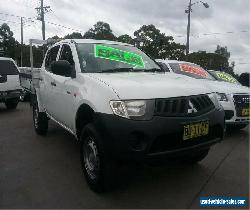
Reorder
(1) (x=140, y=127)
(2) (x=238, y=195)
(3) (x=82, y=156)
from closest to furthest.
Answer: (1) (x=140, y=127) < (2) (x=238, y=195) < (3) (x=82, y=156)

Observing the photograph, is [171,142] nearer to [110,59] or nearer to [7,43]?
[110,59]

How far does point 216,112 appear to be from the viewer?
407 centimetres

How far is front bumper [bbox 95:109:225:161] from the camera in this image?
11.3ft

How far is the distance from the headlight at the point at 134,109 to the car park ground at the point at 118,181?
3.29ft

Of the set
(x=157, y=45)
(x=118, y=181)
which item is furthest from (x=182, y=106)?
(x=157, y=45)

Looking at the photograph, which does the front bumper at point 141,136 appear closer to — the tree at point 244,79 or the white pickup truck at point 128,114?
the white pickup truck at point 128,114

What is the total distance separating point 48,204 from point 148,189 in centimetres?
120

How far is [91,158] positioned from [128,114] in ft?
2.85

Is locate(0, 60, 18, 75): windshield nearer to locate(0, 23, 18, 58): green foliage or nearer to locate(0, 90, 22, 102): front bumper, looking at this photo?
locate(0, 90, 22, 102): front bumper

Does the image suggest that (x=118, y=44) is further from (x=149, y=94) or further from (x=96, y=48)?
(x=149, y=94)

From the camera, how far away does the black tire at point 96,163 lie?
3.66 meters

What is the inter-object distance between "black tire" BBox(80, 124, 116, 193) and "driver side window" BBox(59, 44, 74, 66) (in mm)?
1357

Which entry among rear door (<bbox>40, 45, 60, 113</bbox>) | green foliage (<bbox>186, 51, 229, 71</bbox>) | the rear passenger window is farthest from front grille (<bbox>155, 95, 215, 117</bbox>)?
green foliage (<bbox>186, 51, 229, 71</bbox>)

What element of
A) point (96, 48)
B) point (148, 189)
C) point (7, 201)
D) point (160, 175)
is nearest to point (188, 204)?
point (148, 189)
